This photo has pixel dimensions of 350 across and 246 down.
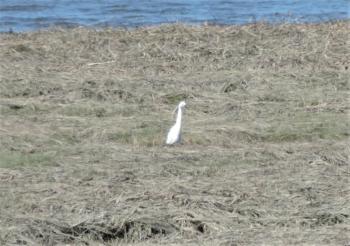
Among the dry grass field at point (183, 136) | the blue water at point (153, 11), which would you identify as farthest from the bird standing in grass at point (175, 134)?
the blue water at point (153, 11)

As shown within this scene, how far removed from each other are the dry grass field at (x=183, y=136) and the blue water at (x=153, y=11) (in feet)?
17.4

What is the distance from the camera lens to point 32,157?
27.7ft

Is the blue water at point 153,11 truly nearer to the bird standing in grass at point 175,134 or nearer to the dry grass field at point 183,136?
the dry grass field at point 183,136

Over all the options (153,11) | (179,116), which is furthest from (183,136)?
(153,11)

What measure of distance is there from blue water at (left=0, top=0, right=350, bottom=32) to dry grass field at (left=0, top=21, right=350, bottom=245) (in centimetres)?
529

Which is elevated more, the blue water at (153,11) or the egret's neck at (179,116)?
the egret's neck at (179,116)

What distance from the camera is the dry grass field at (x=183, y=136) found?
258 inches

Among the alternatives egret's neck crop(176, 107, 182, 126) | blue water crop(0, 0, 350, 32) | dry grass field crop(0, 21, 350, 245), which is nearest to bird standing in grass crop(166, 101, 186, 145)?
egret's neck crop(176, 107, 182, 126)

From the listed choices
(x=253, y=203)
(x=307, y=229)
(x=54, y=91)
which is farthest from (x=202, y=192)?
(x=54, y=91)

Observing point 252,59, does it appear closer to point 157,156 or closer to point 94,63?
point 94,63

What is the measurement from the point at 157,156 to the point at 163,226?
6.92 feet

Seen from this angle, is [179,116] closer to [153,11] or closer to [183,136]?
[183,136]

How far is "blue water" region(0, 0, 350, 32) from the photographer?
69.1 feet

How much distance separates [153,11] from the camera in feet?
77.6
